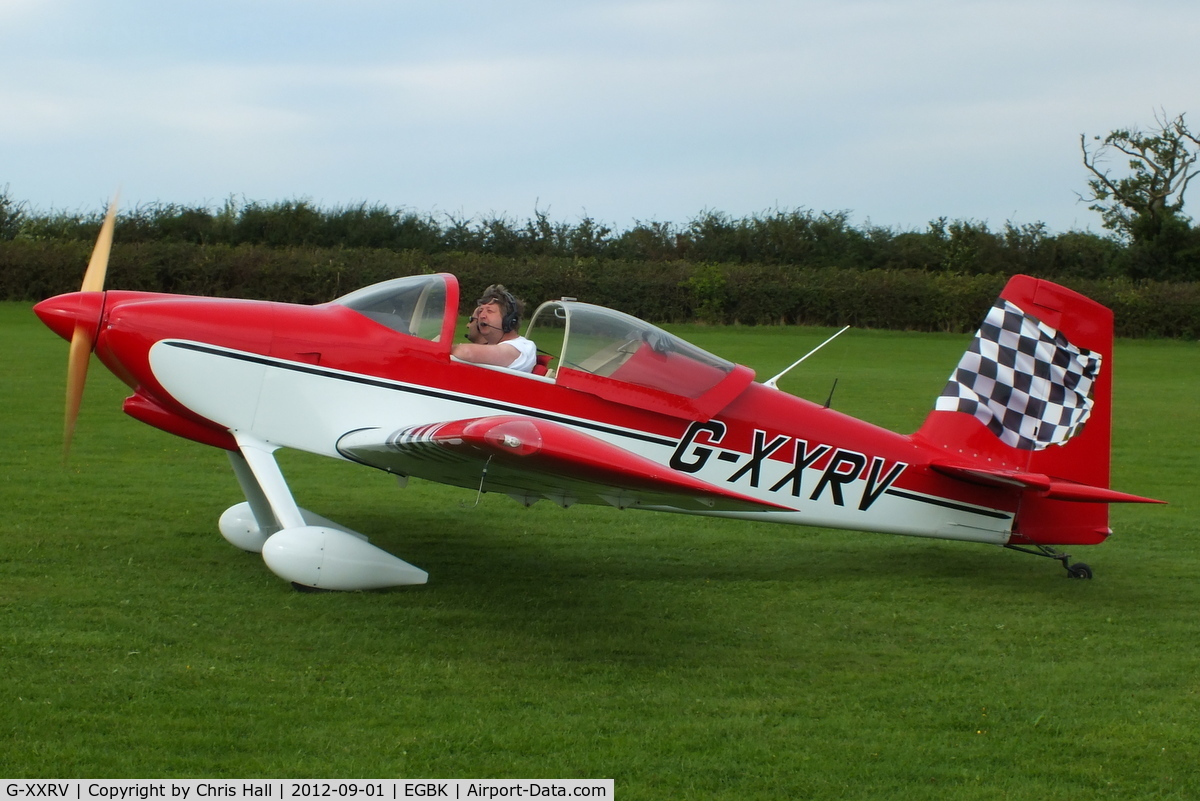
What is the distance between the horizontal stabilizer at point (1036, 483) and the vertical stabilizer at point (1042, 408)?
5.1 inches

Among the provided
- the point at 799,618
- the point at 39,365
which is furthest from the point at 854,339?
the point at 799,618

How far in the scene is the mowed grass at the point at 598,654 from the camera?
395cm

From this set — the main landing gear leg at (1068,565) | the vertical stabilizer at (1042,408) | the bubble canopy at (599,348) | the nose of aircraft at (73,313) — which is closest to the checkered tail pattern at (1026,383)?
the vertical stabilizer at (1042,408)

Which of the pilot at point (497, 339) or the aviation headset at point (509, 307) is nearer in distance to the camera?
the pilot at point (497, 339)

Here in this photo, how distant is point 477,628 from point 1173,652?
12.0 feet

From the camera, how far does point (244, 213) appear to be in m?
38.6

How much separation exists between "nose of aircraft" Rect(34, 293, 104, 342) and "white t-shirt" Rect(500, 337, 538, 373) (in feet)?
7.58

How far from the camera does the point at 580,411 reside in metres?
6.19

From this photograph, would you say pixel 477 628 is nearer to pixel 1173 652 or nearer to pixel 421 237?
pixel 1173 652

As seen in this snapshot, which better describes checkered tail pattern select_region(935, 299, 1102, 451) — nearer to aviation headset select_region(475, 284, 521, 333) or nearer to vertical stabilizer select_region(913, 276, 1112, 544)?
vertical stabilizer select_region(913, 276, 1112, 544)

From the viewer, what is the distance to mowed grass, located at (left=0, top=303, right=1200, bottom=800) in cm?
395

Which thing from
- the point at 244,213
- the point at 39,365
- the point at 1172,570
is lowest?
the point at 39,365

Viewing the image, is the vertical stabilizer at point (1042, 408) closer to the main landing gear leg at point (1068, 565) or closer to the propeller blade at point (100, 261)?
the main landing gear leg at point (1068, 565)
